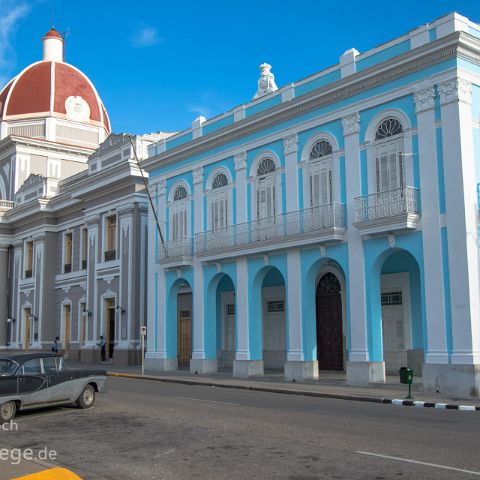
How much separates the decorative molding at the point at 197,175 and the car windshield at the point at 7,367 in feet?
47.6

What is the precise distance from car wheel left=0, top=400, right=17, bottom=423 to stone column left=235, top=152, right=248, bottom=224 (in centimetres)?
1296

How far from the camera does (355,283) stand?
65.1ft

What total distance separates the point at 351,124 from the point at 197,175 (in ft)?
25.9

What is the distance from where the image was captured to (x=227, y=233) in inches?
955

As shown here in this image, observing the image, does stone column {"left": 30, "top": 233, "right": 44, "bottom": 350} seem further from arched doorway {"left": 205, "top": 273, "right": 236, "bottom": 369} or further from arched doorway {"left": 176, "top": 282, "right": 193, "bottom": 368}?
arched doorway {"left": 205, "top": 273, "right": 236, "bottom": 369}

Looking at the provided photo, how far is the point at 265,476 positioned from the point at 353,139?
14303mm

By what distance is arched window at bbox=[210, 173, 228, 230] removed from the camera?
980 inches

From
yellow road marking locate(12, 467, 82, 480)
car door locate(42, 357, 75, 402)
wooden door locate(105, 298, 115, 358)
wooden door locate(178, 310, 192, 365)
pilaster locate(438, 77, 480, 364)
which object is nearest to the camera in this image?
yellow road marking locate(12, 467, 82, 480)

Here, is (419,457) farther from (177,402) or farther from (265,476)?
(177,402)

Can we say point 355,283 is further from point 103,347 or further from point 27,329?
point 27,329

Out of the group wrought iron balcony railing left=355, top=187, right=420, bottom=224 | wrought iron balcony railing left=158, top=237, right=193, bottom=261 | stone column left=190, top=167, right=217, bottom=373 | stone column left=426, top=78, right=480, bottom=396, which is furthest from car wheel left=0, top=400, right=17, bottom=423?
wrought iron balcony railing left=158, top=237, right=193, bottom=261

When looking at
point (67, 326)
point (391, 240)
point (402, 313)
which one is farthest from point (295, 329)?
point (67, 326)

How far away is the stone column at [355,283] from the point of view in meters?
19.1

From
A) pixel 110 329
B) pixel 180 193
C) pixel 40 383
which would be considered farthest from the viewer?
pixel 110 329
